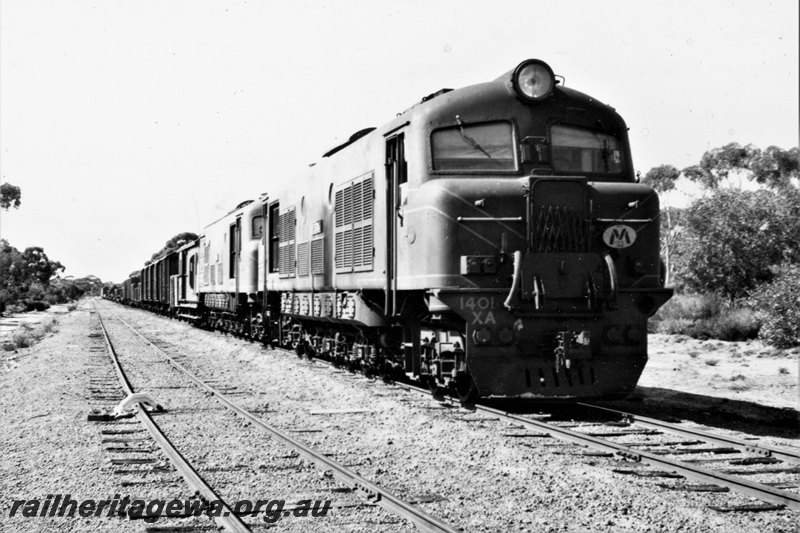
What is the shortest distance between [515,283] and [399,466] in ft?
8.32

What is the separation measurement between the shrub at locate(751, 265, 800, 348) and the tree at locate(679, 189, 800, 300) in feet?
23.0

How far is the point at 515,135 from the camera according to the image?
29.6 ft

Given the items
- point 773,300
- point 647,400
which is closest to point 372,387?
point 647,400

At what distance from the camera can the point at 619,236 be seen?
8.83 meters

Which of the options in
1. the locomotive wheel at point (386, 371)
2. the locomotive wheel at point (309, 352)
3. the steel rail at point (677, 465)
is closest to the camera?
the steel rail at point (677, 465)

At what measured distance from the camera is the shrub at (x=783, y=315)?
18.8m

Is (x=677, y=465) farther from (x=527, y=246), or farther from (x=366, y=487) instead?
(x=527, y=246)

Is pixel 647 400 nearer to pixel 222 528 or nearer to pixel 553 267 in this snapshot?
pixel 553 267

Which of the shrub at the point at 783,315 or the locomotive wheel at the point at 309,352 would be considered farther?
the shrub at the point at 783,315

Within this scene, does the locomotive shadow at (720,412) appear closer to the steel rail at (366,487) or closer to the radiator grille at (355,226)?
the radiator grille at (355,226)

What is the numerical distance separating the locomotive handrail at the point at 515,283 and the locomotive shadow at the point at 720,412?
233 cm

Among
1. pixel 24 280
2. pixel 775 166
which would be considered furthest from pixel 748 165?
pixel 24 280

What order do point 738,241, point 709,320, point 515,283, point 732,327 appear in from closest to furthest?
point 515,283 < point 732,327 < point 709,320 < point 738,241

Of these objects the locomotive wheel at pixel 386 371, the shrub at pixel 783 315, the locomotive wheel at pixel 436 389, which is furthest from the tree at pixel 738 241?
the locomotive wheel at pixel 436 389
